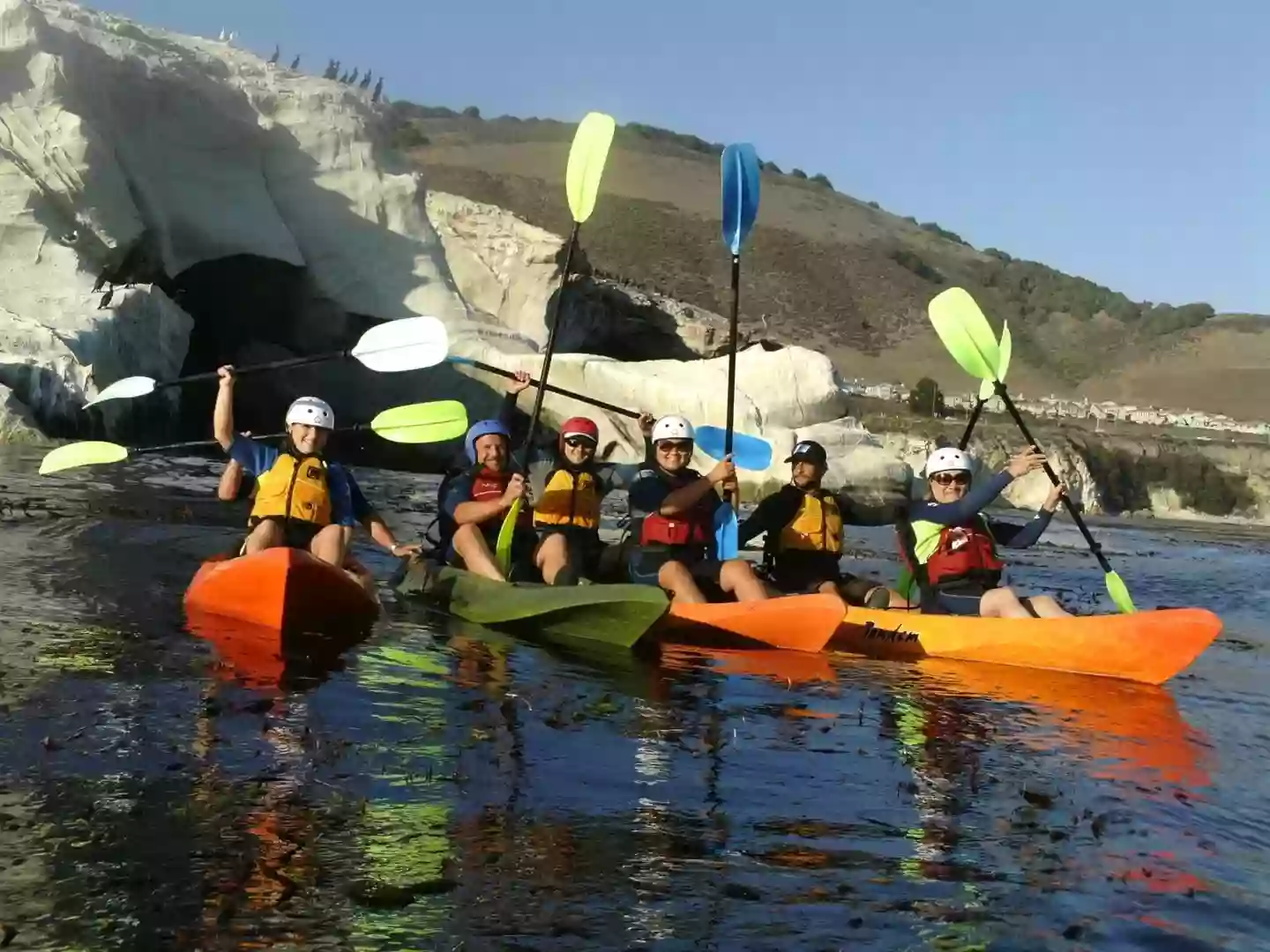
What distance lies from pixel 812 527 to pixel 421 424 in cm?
262

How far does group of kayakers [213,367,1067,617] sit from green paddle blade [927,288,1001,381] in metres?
1.08

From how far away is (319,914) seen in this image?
3.18m

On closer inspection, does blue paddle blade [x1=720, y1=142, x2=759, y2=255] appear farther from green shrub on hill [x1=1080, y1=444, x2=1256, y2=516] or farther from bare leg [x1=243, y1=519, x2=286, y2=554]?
green shrub on hill [x1=1080, y1=444, x2=1256, y2=516]

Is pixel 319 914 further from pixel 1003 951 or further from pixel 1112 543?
pixel 1112 543

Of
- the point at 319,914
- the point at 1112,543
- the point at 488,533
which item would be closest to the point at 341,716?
the point at 319,914

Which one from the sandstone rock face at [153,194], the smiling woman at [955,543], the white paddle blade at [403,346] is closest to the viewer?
the smiling woman at [955,543]

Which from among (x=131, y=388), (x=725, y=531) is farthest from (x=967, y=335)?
(x=131, y=388)

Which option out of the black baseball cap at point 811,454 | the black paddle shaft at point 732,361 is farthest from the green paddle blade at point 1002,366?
the black paddle shaft at point 732,361

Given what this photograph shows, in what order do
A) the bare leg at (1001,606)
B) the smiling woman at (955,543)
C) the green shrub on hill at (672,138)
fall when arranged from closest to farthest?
the bare leg at (1001,606), the smiling woman at (955,543), the green shrub on hill at (672,138)

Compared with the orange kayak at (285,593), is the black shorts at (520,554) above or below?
above

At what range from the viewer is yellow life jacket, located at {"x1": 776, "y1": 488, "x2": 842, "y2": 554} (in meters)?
8.18

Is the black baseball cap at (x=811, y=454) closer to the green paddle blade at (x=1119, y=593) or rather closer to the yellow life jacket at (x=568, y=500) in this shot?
the yellow life jacket at (x=568, y=500)

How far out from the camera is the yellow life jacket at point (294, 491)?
7.34 meters

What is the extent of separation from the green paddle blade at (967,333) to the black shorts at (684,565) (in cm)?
230
